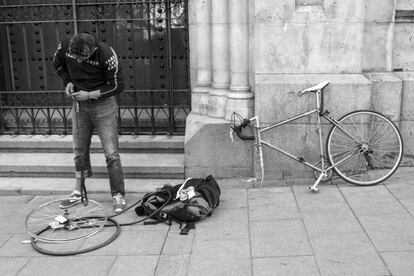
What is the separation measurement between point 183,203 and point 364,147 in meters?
2.04

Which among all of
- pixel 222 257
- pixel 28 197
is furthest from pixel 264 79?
pixel 28 197

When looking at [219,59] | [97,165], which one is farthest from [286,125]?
[97,165]

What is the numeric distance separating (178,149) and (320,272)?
296 cm

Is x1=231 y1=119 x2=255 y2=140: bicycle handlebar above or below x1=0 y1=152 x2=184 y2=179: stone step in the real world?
above

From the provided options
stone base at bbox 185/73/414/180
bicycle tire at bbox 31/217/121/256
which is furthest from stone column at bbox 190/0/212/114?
bicycle tire at bbox 31/217/121/256

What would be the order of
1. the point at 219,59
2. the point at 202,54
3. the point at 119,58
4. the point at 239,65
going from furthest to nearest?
the point at 119,58 → the point at 202,54 → the point at 219,59 → the point at 239,65

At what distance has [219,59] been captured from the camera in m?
5.86

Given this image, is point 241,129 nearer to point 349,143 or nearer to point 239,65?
point 239,65

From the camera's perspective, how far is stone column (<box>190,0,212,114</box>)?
19.1 ft

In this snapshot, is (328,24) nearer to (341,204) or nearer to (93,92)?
(341,204)

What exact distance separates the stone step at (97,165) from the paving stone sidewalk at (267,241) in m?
0.77

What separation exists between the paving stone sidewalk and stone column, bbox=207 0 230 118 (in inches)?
44.2

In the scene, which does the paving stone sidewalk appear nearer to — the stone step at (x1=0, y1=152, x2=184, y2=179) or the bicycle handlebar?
the bicycle handlebar

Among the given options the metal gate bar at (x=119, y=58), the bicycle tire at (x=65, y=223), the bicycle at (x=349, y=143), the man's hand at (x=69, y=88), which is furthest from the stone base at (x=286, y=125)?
the man's hand at (x=69, y=88)
